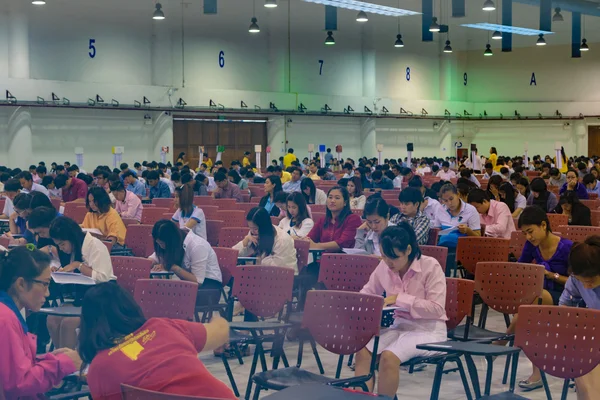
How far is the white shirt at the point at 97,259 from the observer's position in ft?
21.9

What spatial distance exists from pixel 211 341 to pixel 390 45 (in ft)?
112

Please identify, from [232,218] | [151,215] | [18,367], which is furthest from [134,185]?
[18,367]

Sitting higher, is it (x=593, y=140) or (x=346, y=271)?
(x=593, y=140)

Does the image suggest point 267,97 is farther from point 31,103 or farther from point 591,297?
point 591,297

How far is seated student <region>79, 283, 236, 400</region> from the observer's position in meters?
3.33

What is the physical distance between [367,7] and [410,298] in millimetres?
20470

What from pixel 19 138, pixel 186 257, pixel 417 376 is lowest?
pixel 417 376

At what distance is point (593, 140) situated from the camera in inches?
1578

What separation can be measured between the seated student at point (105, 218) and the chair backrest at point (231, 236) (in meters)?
1.10

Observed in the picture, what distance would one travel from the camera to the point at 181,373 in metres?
3.34

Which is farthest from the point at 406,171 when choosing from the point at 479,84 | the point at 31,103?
the point at 479,84

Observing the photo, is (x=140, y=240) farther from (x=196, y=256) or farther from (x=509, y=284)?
(x=509, y=284)

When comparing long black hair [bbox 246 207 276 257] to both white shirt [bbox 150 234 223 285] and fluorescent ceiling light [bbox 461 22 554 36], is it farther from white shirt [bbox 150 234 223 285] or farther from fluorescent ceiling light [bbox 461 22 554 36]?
fluorescent ceiling light [bbox 461 22 554 36]

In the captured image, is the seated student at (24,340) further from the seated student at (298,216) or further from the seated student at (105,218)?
the seated student at (105,218)
